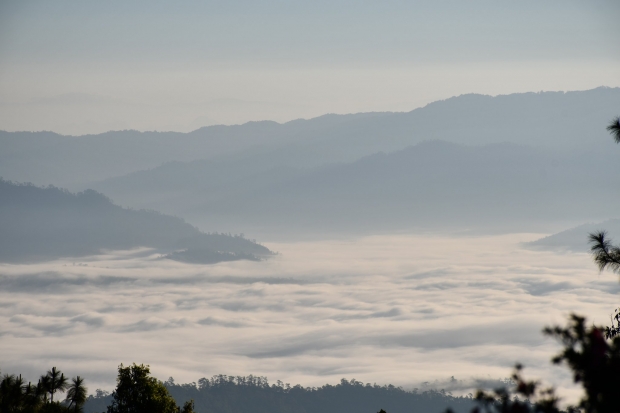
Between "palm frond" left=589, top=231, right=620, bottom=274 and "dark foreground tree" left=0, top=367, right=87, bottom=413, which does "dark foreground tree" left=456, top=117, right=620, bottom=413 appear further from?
"dark foreground tree" left=0, top=367, right=87, bottom=413

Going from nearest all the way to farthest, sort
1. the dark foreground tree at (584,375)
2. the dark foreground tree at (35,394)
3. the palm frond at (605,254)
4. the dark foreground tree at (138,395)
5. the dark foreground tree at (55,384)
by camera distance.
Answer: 1. the dark foreground tree at (584,375)
2. the palm frond at (605,254)
3. the dark foreground tree at (138,395)
4. the dark foreground tree at (35,394)
5. the dark foreground tree at (55,384)

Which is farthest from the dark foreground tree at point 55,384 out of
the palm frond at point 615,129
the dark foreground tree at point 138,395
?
the palm frond at point 615,129

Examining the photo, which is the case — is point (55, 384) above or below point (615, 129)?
below

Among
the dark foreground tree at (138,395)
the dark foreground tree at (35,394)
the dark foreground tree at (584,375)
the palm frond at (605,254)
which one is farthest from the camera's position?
the dark foreground tree at (35,394)

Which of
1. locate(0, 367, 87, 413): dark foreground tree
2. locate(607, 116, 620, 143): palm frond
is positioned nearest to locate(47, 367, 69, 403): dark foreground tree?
locate(0, 367, 87, 413): dark foreground tree

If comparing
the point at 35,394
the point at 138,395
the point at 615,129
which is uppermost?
the point at 615,129

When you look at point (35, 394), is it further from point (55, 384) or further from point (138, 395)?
point (138, 395)

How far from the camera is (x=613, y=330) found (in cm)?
2242

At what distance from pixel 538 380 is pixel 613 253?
39.1ft

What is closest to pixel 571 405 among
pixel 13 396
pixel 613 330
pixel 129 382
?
pixel 613 330

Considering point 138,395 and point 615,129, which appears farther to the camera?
point 138,395

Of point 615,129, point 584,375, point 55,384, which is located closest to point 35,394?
point 55,384

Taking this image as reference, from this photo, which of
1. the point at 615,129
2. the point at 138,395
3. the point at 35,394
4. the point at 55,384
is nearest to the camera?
the point at 615,129

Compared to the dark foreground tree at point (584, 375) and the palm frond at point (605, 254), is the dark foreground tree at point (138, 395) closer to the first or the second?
the palm frond at point (605, 254)
